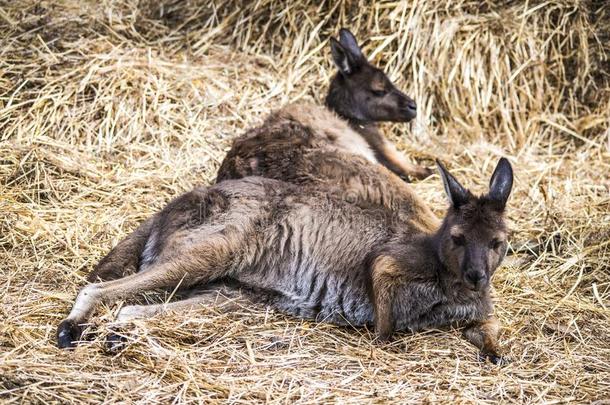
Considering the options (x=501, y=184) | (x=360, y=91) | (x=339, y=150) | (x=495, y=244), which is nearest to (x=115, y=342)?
(x=495, y=244)

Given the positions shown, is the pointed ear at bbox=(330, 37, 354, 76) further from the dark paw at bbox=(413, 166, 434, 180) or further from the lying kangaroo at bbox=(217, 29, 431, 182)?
the dark paw at bbox=(413, 166, 434, 180)

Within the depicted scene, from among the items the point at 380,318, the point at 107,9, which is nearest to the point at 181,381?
the point at 380,318

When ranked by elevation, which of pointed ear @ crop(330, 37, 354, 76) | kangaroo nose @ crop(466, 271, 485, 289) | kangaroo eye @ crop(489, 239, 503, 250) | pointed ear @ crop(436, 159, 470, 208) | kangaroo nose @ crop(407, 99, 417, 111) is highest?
pointed ear @ crop(330, 37, 354, 76)

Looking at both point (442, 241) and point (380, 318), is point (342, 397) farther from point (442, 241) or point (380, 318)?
point (442, 241)

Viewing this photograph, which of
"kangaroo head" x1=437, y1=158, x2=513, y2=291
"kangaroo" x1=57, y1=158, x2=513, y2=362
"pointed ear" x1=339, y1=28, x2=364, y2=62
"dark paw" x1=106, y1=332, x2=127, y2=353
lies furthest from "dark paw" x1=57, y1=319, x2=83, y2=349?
"pointed ear" x1=339, y1=28, x2=364, y2=62

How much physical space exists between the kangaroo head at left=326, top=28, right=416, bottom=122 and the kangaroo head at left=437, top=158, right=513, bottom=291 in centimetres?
255

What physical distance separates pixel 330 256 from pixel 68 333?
A: 1669 millimetres

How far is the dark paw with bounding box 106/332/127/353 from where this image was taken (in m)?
4.94

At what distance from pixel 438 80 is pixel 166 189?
2778 millimetres

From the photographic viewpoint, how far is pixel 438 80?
8656 mm

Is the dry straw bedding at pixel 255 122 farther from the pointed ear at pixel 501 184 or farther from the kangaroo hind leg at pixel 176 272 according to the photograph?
the pointed ear at pixel 501 184

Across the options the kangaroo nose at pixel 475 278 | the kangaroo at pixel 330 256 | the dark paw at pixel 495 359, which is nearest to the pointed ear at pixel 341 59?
the kangaroo at pixel 330 256

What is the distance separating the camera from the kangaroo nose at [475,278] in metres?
5.20

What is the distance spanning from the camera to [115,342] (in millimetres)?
4984
